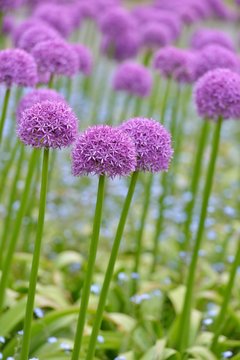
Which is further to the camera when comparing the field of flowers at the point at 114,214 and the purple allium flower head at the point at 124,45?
the purple allium flower head at the point at 124,45

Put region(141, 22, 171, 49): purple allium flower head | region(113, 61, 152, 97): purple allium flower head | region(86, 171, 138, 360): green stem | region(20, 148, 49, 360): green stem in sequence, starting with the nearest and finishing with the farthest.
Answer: region(20, 148, 49, 360): green stem < region(86, 171, 138, 360): green stem < region(113, 61, 152, 97): purple allium flower head < region(141, 22, 171, 49): purple allium flower head

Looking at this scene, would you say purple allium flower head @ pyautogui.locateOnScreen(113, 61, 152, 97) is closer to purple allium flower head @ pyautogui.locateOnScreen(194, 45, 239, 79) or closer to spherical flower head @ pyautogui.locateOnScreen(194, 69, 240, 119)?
purple allium flower head @ pyautogui.locateOnScreen(194, 45, 239, 79)

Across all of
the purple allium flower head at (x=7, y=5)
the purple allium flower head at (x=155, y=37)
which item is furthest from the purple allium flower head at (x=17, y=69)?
the purple allium flower head at (x=155, y=37)

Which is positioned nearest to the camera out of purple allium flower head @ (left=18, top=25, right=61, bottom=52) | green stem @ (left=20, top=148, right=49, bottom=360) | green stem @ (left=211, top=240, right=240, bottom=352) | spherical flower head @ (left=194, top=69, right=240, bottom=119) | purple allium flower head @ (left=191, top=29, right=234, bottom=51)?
green stem @ (left=20, top=148, right=49, bottom=360)

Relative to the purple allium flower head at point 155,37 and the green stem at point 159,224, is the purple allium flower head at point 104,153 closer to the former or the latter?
the green stem at point 159,224

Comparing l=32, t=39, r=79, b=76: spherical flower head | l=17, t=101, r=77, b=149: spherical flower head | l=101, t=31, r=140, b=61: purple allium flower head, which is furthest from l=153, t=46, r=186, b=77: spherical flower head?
l=101, t=31, r=140, b=61: purple allium flower head

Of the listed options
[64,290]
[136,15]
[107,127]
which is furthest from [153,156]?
[136,15]

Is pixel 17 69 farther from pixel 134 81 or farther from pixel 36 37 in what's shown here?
pixel 134 81

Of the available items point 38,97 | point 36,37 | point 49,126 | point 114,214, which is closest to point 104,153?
point 49,126
